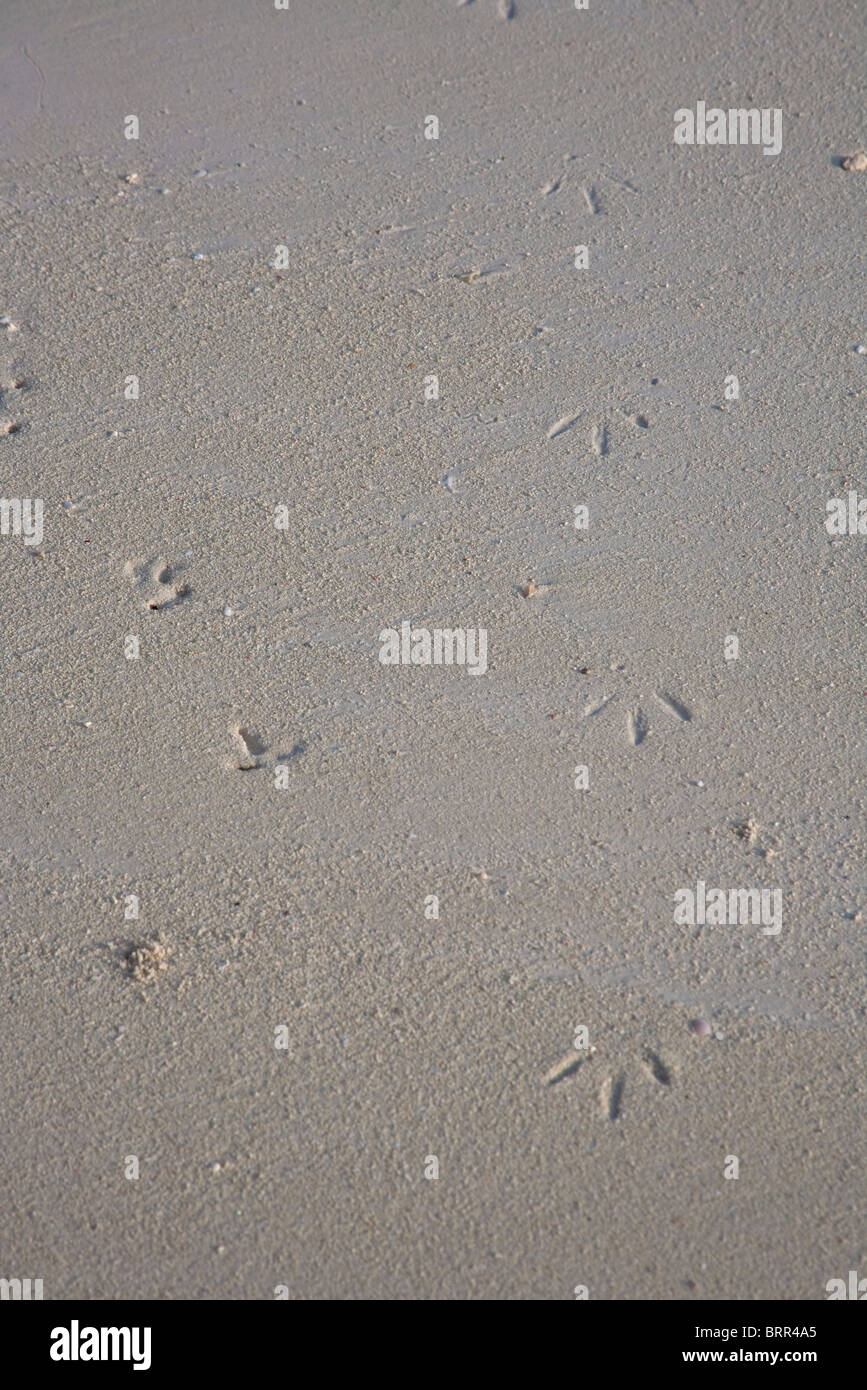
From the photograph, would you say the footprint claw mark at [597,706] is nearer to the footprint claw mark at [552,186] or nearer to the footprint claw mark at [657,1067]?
the footprint claw mark at [657,1067]

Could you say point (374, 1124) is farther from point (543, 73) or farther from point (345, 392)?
point (543, 73)

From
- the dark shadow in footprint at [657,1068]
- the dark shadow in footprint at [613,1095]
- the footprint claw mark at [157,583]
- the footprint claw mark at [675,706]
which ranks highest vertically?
the footprint claw mark at [157,583]

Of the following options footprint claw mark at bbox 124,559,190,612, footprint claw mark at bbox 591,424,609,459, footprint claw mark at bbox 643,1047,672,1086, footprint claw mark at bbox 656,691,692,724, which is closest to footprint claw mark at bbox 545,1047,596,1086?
footprint claw mark at bbox 643,1047,672,1086

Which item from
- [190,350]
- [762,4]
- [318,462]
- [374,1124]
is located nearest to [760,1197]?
[374,1124]

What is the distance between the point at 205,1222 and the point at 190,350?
2846mm

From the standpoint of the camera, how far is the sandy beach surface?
2.66m

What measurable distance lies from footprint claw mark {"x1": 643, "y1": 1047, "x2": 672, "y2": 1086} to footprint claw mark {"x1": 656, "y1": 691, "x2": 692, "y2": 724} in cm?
97

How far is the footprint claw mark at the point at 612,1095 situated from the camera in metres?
2.72

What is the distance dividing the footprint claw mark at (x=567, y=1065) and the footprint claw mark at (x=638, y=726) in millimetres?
887

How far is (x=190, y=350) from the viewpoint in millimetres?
4125

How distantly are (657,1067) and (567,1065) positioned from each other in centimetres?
21

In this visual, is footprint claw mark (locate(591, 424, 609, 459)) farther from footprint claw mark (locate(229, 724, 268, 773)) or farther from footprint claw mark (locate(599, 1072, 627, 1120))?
footprint claw mark (locate(599, 1072, 627, 1120))

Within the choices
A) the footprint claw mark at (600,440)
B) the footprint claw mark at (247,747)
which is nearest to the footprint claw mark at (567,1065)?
the footprint claw mark at (247,747)

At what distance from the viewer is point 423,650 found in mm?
3482
